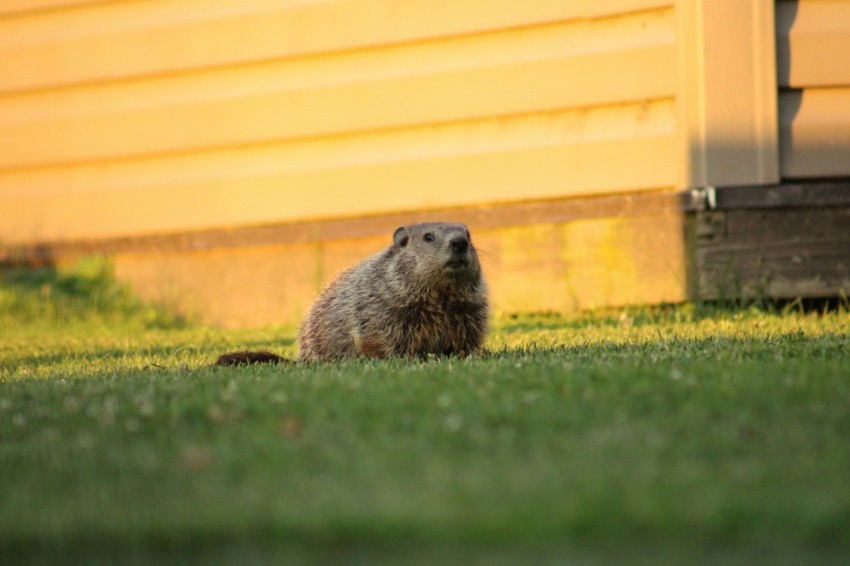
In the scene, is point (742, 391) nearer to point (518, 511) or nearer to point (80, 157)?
point (518, 511)

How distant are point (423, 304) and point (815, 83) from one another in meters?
3.83

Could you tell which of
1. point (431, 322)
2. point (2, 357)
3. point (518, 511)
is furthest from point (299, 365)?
point (518, 511)

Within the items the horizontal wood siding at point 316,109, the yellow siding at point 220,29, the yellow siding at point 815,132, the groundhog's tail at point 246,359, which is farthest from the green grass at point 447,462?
the yellow siding at point 220,29

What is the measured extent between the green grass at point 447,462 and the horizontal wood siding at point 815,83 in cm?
319

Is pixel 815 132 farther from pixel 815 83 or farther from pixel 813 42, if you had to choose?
pixel 813 42

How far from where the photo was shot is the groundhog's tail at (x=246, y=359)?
259 inches

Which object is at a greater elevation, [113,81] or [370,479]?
[113,81]

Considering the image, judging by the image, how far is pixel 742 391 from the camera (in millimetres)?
4406

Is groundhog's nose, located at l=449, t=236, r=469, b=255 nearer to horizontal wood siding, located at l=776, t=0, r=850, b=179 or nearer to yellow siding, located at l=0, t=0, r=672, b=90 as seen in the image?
horizontal wood siding, located at l=776, t=0, r=850, b=179

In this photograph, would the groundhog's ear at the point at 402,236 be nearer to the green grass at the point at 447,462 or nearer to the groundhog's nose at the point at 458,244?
the groundhog's nose at the point at 458,244

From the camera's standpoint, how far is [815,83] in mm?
8578

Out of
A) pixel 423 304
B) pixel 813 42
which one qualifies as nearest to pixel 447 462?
pixel 423 304

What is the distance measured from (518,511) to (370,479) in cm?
58

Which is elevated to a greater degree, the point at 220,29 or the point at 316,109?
the point at 220,29
